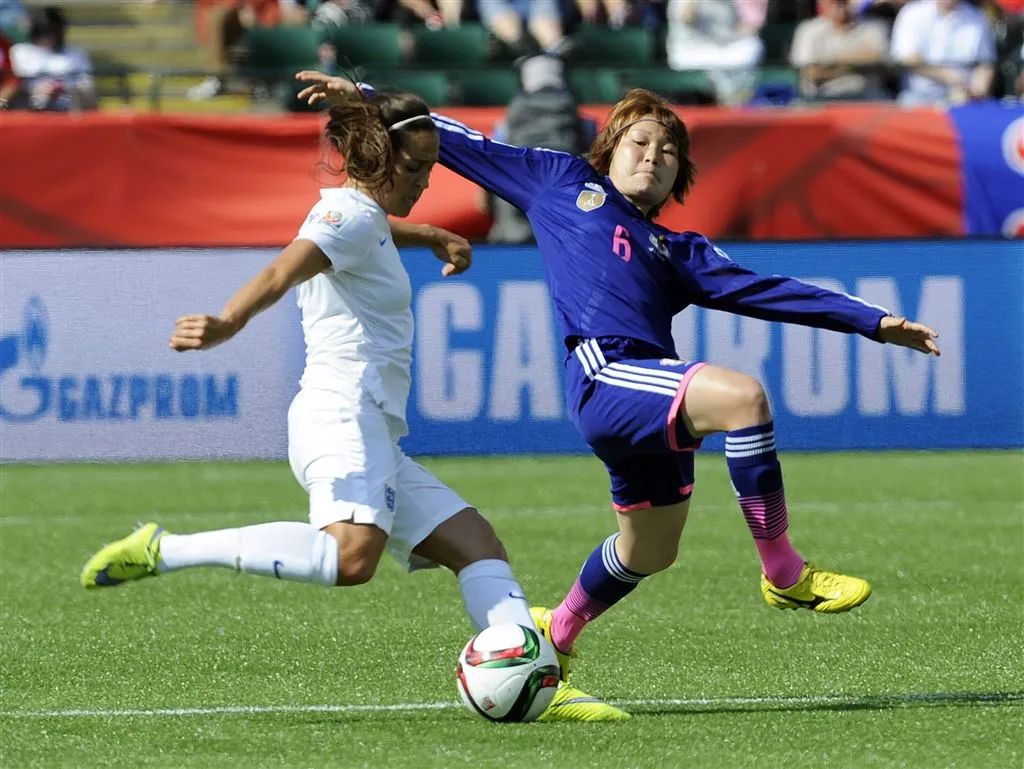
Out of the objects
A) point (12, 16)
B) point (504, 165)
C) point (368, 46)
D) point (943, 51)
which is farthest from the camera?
point (12, 16)

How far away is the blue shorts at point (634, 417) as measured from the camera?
514 cm

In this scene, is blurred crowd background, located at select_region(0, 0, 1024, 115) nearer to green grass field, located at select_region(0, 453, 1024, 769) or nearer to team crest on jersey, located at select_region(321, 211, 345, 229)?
green grass field, located at select_region(0, 453, 1024, 769)

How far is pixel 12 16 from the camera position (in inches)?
674

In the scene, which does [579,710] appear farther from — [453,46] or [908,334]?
[453,46]

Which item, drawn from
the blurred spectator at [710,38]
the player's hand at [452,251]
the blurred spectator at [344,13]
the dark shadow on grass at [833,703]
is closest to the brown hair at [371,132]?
the player's hand at [452,251]

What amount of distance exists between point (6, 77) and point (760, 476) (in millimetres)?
11108

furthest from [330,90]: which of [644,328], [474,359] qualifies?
[474,359]

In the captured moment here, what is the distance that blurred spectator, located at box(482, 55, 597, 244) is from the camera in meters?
13.0

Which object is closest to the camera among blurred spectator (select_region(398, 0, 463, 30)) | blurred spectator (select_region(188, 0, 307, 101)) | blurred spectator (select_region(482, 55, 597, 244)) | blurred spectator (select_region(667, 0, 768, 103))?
blurred spectator (select_region(482, 55, 597, 244))

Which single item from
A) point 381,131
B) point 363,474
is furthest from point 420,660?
point 381,131

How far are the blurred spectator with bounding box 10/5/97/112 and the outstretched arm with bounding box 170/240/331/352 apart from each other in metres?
10.2

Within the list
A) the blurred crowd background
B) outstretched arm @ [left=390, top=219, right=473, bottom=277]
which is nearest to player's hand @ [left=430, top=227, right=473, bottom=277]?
outstretched arm @ [left=390, top=219, right=473, bottom=277]

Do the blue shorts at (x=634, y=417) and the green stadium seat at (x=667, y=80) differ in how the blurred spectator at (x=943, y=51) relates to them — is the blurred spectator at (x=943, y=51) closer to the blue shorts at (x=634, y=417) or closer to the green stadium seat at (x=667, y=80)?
the green stadium seat at (x=667, y=80)

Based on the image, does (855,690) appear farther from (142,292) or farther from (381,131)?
(142,292)
